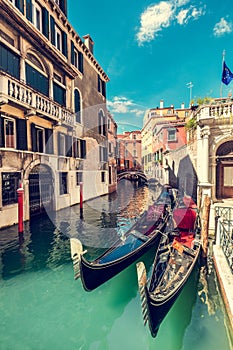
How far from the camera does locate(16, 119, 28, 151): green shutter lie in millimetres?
8744

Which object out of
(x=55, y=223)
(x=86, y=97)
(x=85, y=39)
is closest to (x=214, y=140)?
(x=55, y=223)

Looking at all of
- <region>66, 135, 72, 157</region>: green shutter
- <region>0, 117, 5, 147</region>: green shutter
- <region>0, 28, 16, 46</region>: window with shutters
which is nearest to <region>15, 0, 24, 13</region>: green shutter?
<region>0, 28, 16, 46</region>: window with shutters

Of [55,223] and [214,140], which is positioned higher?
[214,140]

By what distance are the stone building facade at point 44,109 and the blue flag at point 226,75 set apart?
334 inches

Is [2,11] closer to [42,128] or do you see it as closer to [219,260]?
[42,128]

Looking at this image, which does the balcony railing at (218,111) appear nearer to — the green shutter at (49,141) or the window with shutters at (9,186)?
the green shutter at (49,141)

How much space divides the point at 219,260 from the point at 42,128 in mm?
9985

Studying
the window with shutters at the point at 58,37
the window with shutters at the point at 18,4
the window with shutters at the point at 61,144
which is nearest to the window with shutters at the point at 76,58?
the window with shutters at the point at 58,37

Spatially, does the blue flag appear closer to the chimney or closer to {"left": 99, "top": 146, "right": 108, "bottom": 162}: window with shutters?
{"left": 99, "top": 146, "right": 108, "bottom": 162}: window with shutters

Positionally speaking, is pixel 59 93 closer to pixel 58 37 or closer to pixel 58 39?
pixel 58 39

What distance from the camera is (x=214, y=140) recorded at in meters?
7.95

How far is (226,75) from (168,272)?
8.81 m

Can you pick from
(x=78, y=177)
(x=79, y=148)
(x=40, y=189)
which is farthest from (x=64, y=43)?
(x=40, y=189)

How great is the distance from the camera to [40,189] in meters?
11.0
